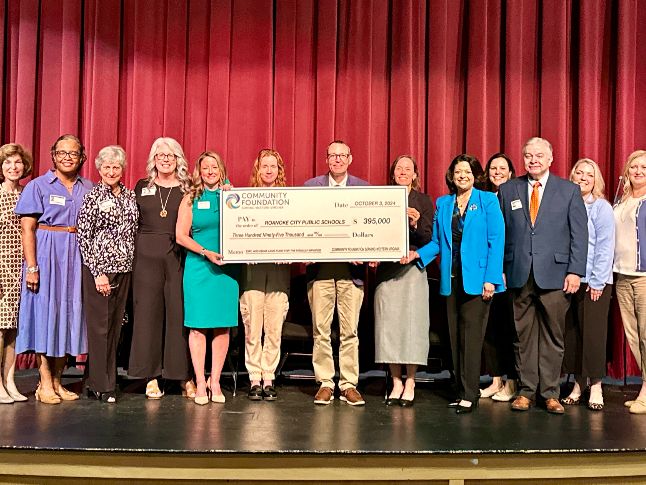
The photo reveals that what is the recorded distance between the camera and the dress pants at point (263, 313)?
404 cm

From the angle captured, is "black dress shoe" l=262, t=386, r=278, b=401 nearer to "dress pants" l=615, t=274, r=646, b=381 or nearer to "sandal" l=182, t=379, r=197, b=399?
"sandal" l=182, t=379, r=197, b=399

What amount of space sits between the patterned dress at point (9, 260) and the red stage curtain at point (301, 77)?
1.31m

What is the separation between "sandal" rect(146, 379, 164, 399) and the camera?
13.3 feet

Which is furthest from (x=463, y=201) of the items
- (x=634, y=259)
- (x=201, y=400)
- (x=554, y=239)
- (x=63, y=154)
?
(x=63, y=154)

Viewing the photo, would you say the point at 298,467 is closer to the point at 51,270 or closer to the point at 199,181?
the point at 199,181

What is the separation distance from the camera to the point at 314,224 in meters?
3.97

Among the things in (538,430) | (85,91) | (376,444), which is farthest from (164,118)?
(538,430)

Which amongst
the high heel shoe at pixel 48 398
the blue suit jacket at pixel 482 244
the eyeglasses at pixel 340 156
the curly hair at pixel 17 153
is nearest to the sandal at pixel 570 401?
the blue suit jacket at pixel 482 244

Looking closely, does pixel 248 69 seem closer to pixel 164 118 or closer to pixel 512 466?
pixel 164 118

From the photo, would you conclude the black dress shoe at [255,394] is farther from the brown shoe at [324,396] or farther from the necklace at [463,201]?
the necklace at [463,201]

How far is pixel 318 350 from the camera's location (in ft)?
13.2

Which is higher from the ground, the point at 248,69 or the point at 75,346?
the point at 248,69

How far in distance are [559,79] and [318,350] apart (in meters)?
2.96

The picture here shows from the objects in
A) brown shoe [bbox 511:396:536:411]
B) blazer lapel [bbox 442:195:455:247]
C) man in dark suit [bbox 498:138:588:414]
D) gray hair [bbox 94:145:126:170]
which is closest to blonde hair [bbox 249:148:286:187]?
gray hair [bbox 94:145:126:170]
